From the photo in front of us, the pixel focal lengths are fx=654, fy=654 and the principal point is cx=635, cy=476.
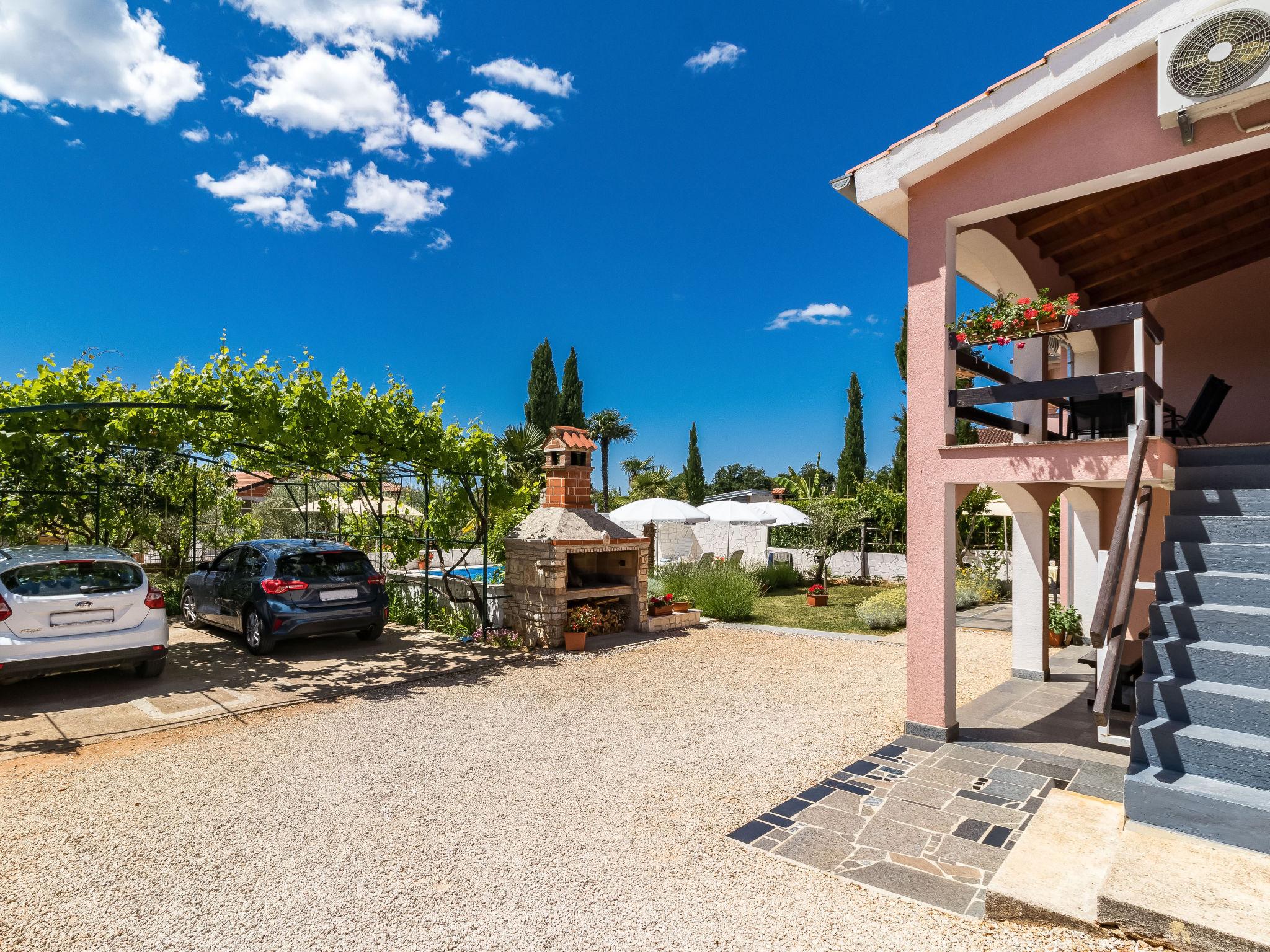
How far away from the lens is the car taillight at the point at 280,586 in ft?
29.5

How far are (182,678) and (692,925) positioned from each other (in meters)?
7.55

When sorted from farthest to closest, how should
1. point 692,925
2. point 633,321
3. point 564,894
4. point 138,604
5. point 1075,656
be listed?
point 633,321 → point 1075,656 → point 138,604 → point 564,894 → point 692,925

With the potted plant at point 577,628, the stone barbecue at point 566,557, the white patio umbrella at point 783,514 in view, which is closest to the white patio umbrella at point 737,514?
the white patio umbrella at point 783,514

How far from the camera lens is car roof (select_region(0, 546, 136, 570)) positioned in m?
7.01

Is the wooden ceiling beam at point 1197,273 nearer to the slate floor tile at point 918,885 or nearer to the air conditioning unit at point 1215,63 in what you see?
the air conditioning unit at point 1215,63

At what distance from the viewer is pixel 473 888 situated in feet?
10.8

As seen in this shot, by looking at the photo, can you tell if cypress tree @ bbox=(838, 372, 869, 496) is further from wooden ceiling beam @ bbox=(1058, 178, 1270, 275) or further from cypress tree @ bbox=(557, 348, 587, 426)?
wooden ceiling beam @ bbox=(1058, 178, 1270, 275)

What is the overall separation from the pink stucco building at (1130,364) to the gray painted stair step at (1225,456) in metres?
0.02

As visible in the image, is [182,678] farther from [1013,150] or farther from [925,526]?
[1013,150]

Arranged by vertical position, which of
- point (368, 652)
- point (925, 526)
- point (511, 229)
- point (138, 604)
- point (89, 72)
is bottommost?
point (368, 652)

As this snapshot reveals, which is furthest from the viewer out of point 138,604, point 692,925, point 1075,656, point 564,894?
point 1075,656

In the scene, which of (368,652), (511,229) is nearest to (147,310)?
(511,229)

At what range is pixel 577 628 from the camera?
392 inches

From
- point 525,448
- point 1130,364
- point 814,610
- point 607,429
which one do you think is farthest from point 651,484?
point 1130,364
